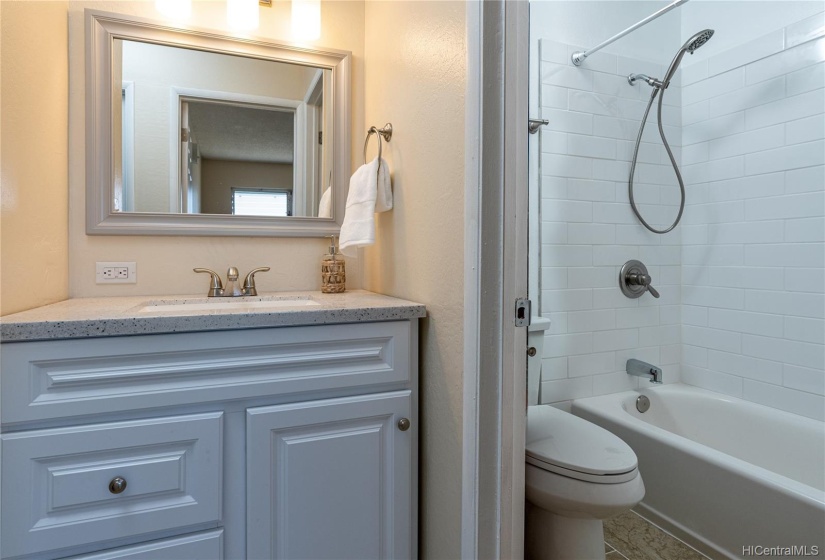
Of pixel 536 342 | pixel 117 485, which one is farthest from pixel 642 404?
pixel 117 485

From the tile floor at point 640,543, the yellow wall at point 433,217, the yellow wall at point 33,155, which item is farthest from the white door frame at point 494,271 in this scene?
the yellow wall at point 33,155

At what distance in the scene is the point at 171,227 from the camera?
1552 mm

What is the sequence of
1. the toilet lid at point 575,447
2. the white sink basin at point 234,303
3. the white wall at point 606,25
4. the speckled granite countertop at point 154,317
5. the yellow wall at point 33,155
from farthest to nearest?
the white wall at point 606,25, the white sink basin at point 234,303, the toilet lid at point 575,447, the yellow wall at point 33,155, the speckled granite countertop at point 154,317

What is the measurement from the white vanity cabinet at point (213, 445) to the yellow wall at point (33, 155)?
1.15 ft

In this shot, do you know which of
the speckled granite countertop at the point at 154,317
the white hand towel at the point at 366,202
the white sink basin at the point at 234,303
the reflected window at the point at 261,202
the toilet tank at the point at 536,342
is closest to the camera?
the speckled granite countertop at the point at 154,317

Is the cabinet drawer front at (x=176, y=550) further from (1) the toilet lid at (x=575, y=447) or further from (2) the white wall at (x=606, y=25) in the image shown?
(2) the white wall at (x=606, y=25)

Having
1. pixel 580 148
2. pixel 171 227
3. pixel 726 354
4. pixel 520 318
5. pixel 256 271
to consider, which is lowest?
pixel 726 354

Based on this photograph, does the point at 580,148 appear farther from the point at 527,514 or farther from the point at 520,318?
the point at 527,514

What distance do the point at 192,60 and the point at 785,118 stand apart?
2358 mm

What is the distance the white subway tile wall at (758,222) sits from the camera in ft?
5.53

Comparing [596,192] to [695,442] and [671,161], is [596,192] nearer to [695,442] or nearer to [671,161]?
[671,161]

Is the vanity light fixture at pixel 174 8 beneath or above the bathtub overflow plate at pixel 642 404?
above

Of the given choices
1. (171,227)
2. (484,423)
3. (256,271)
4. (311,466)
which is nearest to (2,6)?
(171,227)

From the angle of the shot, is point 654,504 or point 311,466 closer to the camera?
point 311,466
